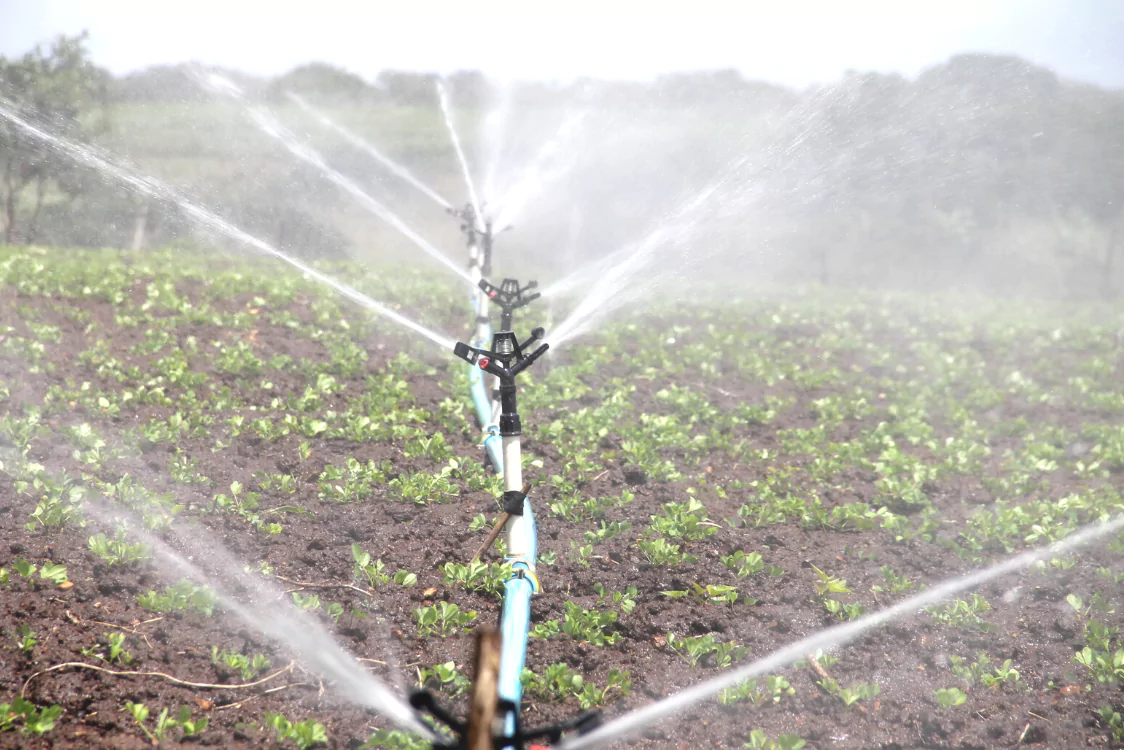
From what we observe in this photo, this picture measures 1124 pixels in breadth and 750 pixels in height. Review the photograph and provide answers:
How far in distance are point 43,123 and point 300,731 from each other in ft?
65.2

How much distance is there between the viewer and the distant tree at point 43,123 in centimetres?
1748

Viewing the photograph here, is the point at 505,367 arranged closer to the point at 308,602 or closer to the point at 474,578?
the point at 474,578

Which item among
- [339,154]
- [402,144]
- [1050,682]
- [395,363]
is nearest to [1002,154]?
[402,144]

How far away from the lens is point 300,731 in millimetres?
3021

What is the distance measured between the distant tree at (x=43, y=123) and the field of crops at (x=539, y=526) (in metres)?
10.8

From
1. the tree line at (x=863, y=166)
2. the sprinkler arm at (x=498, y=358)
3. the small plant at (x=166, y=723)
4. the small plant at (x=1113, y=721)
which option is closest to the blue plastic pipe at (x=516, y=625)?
the sprinkler arm at (x=498, y=358)

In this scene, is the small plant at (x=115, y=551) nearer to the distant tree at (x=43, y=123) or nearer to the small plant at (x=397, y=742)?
the small plant at (x=397, y=742)

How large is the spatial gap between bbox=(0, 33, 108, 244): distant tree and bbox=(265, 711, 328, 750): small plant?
1769 centimetres

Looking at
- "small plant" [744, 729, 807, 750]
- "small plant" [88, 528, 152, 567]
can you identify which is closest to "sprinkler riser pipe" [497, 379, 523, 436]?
"small plant" [744, 729, 807, 750]

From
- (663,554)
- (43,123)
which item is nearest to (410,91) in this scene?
(43,123)

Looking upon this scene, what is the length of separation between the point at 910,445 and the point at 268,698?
606cm

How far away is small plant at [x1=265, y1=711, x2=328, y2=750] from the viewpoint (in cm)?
303

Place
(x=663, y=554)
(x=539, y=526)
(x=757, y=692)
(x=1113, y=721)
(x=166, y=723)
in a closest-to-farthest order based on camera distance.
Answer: (x=166, y=723)
(x=1113, y=721)
(x=757, y=692)
(x=663, y=554)
(x=539, y=526)

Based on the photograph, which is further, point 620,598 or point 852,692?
point 620,598
